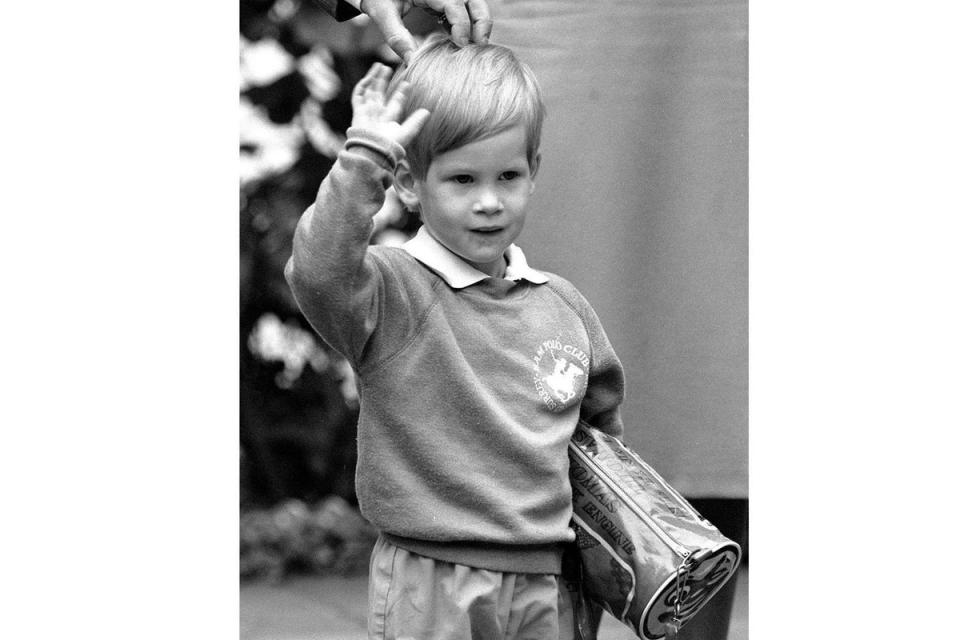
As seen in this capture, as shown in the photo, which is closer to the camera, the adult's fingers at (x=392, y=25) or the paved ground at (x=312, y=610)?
the adult's fingers at (x=392, y=25)

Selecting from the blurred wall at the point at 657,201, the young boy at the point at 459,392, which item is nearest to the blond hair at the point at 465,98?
the young boy at the point at 459,392

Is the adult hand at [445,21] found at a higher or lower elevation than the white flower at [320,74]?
higher

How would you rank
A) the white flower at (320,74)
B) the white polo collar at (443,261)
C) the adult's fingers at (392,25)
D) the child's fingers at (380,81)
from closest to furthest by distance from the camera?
the child's fingers at (380,81), the white polo collar at (443,261), the adult's fingers at (392,25), the white flower at (320,74)

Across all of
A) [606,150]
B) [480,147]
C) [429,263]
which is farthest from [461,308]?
[606,150]

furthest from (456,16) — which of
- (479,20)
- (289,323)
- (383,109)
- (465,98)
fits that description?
(289,323)

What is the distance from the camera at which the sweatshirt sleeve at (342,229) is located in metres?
1.77

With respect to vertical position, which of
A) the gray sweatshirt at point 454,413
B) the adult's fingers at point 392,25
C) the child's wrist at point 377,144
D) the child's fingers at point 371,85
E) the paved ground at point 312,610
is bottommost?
the paved ground at point 312,610

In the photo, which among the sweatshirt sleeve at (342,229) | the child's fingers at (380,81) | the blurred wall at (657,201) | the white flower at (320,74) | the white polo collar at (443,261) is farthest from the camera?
the blurred wall at (657,201)

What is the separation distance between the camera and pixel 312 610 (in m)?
2.54

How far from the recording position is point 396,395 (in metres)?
1.96

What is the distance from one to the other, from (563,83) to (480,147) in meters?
0.95

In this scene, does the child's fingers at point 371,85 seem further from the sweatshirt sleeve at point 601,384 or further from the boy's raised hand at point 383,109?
the sweatshirt sleeve at point 601,384

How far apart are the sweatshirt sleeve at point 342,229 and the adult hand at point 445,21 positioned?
1.34ft

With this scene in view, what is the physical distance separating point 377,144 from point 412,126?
0.10 metres
